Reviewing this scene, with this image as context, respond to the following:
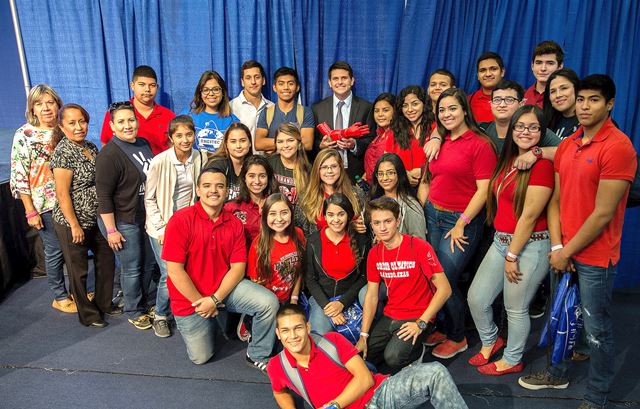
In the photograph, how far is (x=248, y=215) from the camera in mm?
3375

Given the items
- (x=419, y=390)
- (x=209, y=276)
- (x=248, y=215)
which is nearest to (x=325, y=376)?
(x=419, y=390)

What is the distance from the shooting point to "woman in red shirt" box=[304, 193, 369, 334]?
314cm

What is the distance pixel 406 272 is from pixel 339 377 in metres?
0.76

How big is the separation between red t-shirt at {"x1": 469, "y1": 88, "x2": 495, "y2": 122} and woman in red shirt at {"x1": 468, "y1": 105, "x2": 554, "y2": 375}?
0.92 metres

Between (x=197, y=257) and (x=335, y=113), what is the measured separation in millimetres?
1524

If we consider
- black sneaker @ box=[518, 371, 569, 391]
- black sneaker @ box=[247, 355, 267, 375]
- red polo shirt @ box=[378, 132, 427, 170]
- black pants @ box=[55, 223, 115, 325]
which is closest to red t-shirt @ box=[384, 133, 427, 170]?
red polo shirt @ box=[378, 132, 427, 170]

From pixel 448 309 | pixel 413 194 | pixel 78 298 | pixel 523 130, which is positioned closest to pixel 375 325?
pixel 448 309

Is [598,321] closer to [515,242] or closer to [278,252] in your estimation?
[515,242]

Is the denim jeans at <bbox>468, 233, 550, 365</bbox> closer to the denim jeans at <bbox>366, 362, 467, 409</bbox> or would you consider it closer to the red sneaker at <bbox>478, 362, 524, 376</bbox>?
the red sneaker at <bbox>478, 362, 524, 376</bbox>

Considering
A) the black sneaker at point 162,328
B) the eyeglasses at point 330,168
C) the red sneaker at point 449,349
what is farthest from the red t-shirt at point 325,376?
the black sneaker at point 162,328

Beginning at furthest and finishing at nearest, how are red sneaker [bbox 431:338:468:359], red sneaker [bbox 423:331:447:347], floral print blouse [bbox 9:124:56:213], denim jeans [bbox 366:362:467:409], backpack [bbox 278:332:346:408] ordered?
Answer: floral print blouse [bbox 9:124:56:213] < red sneaker [bbox 423:331:447:347] < red sneaker [bbox 431:338:468:359] < backpack [bbox 278:332:346:408] < denim jeans [bbox 366:362:467:409]

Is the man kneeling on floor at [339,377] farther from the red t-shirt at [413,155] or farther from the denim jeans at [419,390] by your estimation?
the red t-shirt at [413,155]

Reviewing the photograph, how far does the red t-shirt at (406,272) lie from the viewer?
2914mm

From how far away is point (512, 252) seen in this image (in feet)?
9.12
